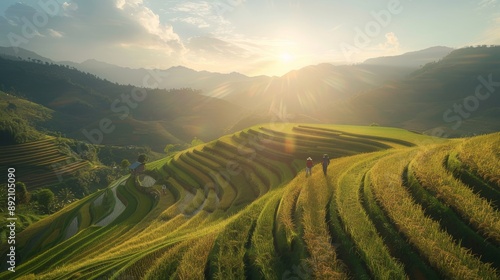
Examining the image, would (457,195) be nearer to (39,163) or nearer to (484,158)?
(484,158)

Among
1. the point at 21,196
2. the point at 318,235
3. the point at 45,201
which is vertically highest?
the point at 318,235

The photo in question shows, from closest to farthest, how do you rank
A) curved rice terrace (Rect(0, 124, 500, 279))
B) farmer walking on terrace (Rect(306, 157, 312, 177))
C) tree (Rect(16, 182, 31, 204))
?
curved rice terrace (Rect(0, 124, 500, 279)), farmer walking on terrace (Rect(306, 157, 312, 177)), tree (Rect(16, 182, 31, 204))

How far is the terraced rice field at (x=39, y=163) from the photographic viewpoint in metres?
93.5

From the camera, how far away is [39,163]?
103438 millimetres

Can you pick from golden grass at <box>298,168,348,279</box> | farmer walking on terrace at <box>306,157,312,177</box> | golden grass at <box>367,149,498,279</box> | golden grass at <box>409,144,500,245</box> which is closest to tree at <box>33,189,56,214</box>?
farmer walking on terrace at <box>306,157,312,177</box>

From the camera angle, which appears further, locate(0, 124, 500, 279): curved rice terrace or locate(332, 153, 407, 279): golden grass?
locate(0, 124, 500, 279): curved rice terrace

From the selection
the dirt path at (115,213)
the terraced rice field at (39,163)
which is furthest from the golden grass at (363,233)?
the terraced rice field at (39,163)

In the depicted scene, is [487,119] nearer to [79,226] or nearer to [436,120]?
[436,120]

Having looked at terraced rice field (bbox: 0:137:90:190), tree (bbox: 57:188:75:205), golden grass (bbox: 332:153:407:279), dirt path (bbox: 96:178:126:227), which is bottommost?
tree (bbox: 57:188:75:205)

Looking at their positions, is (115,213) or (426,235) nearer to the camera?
(426,235)

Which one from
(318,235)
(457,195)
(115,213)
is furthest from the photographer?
(115,213)

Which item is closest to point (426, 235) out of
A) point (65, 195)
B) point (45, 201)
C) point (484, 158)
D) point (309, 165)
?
point (484, 158)

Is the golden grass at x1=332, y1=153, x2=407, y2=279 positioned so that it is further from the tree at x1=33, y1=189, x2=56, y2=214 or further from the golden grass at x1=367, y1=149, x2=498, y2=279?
the tree at x1=33, y1=189, x2=56, y2=214

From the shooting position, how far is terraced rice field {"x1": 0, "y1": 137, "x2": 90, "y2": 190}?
9347cm
